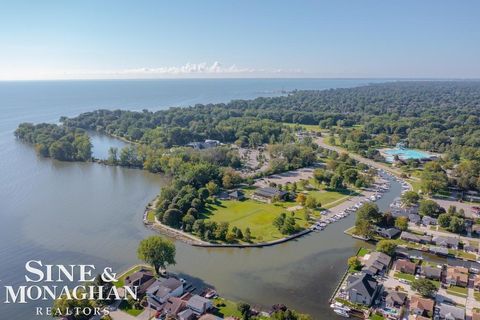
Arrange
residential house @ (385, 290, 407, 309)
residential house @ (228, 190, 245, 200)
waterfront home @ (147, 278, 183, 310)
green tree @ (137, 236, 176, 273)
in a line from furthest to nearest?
1. residential house @ (228, 190, 245, 200)
2. green tree @ (137, 236, 176, 273)
3. residential house @ (385, 290, 407, 309)
4. waterfront home @ (147, 278, 183, 310)

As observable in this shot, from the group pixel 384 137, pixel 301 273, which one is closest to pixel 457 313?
pixel 301 273

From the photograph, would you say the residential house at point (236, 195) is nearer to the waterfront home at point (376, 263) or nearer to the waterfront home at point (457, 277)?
the waterfront home at point (376, 263)

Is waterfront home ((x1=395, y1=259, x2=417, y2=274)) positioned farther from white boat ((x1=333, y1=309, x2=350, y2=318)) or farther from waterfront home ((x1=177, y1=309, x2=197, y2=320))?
waterfront home ((x1=177, y1=309, x2=197, y2=320))

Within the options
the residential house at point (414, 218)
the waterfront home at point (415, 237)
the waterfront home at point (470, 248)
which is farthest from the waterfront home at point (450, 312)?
the residential house at point (414, 218)

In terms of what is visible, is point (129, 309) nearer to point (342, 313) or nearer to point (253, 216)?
point (342, 313)

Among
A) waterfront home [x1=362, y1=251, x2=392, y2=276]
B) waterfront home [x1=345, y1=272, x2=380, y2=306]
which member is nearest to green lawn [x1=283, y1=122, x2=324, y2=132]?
waterfront home [x1=362, y1=251, x2=392, y2=276]

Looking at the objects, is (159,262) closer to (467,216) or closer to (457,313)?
(457,313)
